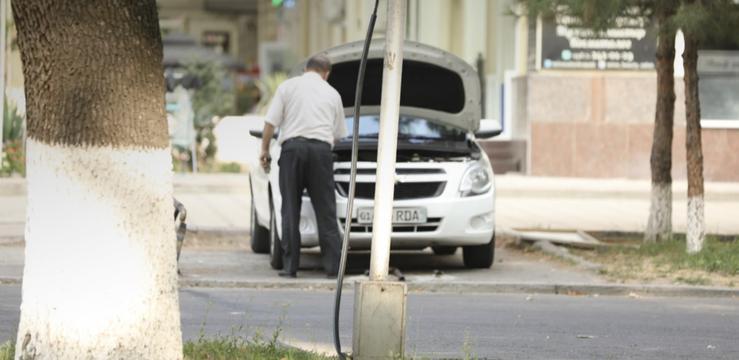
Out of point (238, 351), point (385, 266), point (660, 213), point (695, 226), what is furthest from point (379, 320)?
point (660, 213)

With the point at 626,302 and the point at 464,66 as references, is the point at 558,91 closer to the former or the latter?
the point at 464,66

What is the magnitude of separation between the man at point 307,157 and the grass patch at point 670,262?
2.30 meters

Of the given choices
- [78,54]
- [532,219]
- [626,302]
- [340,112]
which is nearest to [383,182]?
[78,54]

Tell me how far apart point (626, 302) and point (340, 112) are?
2762 millimetres

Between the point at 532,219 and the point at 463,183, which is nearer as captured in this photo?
the point at 463,183

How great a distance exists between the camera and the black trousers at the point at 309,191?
A: 43.6 ft

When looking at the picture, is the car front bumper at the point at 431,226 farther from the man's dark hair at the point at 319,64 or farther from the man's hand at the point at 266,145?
the man's dark hair at the point at 319,64

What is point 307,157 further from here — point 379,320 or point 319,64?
point 379,320

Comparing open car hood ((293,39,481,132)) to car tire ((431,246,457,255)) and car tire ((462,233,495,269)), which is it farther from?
car tire ((431,246,457,255))

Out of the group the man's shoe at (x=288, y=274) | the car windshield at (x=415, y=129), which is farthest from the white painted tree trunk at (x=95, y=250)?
the car windshield at (x=415, y=129)

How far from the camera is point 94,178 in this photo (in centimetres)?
669

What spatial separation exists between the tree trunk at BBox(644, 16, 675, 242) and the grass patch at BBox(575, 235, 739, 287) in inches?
7.7

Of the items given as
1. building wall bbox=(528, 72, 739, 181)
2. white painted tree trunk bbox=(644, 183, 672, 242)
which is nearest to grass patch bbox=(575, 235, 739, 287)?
white painted tree trunk bbox=(644, 183, 672, 242)

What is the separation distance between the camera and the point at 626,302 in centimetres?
1234
